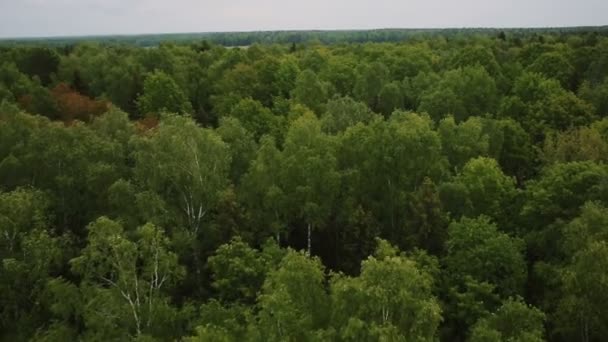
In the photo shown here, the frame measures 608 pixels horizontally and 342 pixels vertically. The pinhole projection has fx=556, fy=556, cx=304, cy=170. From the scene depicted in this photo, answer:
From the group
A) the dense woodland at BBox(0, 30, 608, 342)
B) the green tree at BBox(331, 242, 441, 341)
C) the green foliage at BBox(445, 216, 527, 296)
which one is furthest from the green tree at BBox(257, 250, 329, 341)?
the green foliage at BBox(445, 216, 527, 296)

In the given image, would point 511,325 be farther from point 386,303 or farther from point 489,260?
point 386,303

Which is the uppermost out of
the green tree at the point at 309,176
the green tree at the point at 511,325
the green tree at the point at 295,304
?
the green tree at the point at 309,176

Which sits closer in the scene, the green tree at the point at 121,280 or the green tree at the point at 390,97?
the green tree at the point at 121,280

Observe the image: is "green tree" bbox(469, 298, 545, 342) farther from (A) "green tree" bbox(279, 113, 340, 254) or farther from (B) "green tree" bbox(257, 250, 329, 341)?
(A) "green tree" bbox(279, 113, 340, 254)

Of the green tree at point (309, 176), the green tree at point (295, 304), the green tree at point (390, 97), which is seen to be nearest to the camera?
the green tree at point (295, 304)

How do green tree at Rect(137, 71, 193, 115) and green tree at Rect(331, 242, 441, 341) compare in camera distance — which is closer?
green tree at Rect(331, 242, 441, 341)

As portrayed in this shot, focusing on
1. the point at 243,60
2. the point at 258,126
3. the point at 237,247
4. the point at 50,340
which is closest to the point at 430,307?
the point at 237,247

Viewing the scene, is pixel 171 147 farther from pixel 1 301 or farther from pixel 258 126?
pixel 258 126

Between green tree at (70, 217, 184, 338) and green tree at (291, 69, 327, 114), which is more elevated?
green tree at (291, 69, 327, 114)

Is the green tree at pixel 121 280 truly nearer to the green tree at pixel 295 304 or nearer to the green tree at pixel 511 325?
the green tree at pixel 295 304

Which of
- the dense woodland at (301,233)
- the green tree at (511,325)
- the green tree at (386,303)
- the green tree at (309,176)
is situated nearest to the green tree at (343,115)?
the dense woodland at (301,233)
